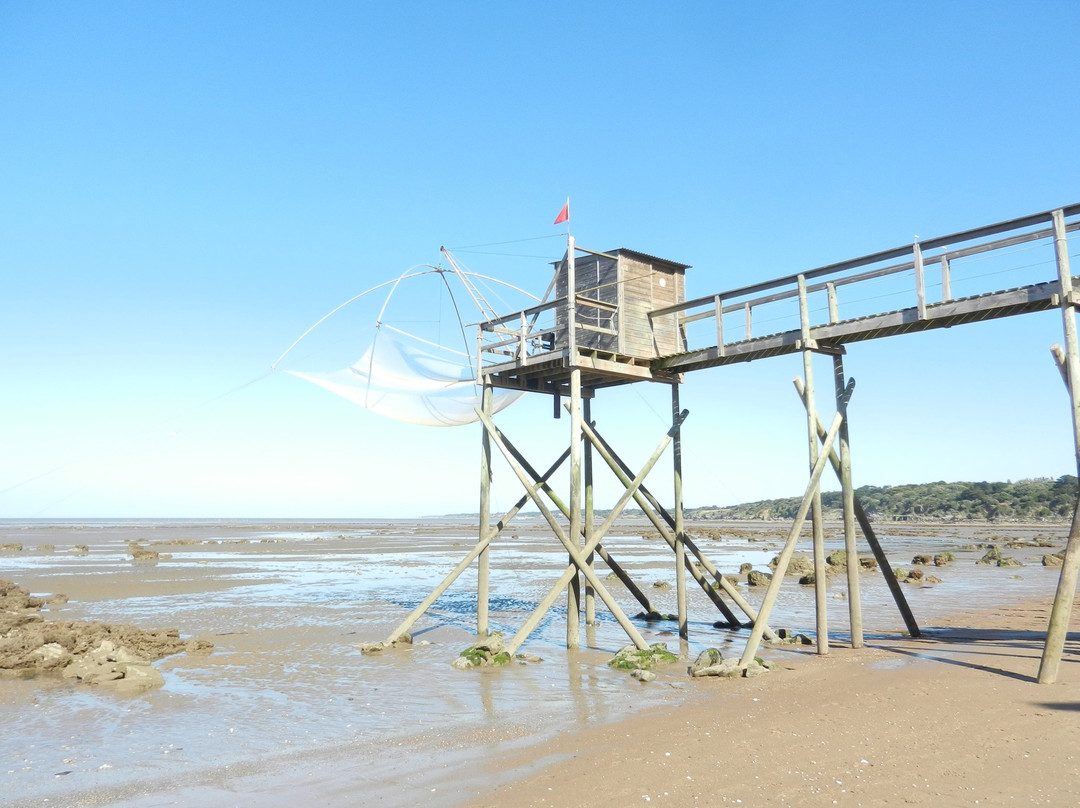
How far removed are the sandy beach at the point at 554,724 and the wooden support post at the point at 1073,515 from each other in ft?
1.80

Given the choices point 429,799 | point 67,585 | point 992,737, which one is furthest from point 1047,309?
point 67,585

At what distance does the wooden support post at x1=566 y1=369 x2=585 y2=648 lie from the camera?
13.8 meters

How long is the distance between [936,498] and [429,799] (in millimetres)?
128928

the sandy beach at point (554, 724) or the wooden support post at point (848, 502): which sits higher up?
the wooden support post at point (848, 502)

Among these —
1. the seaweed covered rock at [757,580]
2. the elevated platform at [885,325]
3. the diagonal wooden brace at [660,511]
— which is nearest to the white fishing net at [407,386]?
the diagonal wooden brace at [660,511]

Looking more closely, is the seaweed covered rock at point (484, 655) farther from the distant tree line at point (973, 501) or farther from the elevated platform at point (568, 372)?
the distant tree line at point (973, 501)

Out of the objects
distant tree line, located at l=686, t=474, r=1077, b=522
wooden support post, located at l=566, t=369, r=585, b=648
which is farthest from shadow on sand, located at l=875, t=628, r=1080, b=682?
distant tree line, located at l=686, t=474, r=1077, b=522

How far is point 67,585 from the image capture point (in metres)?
25.7

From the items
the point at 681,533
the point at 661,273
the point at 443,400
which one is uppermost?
the point at 661,273

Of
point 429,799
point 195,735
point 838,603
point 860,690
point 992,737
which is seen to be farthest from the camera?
point 838,603

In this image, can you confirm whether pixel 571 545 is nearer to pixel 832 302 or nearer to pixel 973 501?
pixel 832 302

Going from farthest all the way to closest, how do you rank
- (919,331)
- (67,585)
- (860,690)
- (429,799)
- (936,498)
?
(936,498) < (67,585) < (919,331) < (860,690) < (429,799)

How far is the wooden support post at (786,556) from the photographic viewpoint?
11.2 metres

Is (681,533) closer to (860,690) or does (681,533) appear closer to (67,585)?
(860,690)
